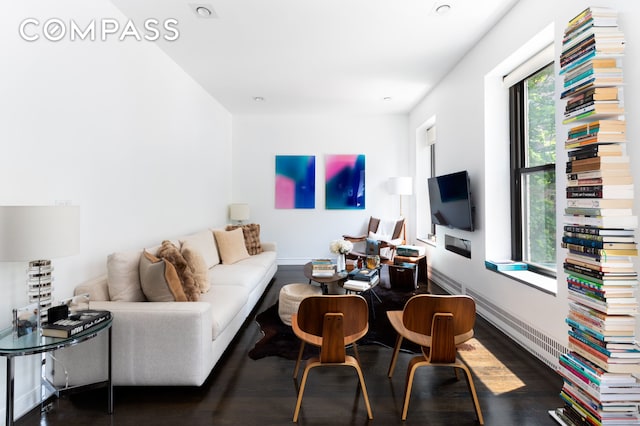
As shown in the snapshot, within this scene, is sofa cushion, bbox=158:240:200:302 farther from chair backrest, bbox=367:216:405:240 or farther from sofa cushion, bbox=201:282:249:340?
chair backrest, bbox=367:216:405:240

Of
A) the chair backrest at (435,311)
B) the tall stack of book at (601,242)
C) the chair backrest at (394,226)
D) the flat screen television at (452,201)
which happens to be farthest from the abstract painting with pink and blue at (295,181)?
the tall stack of book at (601,242)

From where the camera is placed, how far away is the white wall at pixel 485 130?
187cm

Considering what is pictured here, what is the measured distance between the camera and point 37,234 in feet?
5.39

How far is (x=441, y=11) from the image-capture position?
3.01 metres

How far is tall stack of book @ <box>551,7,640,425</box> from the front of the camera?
167 cm

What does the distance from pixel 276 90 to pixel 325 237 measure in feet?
10.0

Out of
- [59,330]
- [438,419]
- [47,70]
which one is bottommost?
[438,419]

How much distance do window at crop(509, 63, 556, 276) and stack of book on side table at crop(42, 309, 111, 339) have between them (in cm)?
363

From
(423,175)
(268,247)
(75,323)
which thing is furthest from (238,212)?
(75,323)

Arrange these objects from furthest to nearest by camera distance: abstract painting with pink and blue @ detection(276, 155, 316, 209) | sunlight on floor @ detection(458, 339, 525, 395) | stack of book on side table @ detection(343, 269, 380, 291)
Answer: abstract painting with pink and blue @ detection(276, 155, 316, 209), stack of book on side table @ detection(343, 269, 380, 291), sunlight on floor @ detection(458, 339, 525, 395)

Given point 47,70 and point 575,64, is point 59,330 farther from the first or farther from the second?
point 575,64

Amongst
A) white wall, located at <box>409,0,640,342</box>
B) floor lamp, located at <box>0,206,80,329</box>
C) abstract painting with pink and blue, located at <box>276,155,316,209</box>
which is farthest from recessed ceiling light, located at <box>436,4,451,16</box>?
abstract painting with pink and blue, located at <box>276,155,316,209</box>

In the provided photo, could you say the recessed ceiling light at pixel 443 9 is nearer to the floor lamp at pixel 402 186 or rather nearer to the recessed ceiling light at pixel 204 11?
the recessed ceiling light at pixel 204 11

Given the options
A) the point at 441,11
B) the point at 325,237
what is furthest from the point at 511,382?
the point at 325,237
